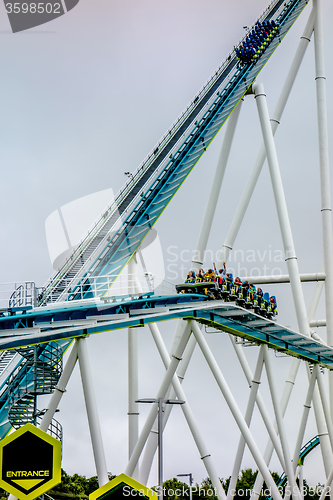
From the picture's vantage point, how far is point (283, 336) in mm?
18750

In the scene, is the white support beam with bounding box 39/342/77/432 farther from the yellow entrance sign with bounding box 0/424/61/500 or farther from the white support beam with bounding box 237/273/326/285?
the white support beam with bounding box 237/273/326/285

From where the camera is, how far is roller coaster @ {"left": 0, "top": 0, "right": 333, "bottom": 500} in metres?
14.4

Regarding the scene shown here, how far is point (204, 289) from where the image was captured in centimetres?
1650

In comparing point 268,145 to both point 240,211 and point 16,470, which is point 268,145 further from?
point 16,470

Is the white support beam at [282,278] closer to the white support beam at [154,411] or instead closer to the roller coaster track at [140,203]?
the roller coaster track at [140,203]

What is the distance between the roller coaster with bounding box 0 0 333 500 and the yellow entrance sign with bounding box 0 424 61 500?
4.67 meters

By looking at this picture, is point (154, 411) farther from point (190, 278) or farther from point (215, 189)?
point (215, 189)

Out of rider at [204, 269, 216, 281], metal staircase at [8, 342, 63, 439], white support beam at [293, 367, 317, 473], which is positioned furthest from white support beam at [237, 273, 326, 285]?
metal staircase at [8, 342, 63, 439]

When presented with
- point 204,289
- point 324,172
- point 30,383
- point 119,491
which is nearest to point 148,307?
point 204,289

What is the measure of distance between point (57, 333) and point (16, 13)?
835 centimetres

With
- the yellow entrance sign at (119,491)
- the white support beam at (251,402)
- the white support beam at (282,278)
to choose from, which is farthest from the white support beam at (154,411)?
the white support beam at (282,278)

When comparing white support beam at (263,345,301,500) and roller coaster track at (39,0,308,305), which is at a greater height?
roller coaster track at (39,0,308,305)

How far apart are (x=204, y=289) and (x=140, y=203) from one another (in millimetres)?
5221

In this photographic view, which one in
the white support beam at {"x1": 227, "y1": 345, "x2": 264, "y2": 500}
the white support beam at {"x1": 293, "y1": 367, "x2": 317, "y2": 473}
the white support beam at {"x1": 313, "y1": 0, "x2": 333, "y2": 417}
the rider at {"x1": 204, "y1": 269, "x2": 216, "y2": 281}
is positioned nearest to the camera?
the rider at {"x1": 204, "y1": 269, "x2": 216, "y2": 281}
